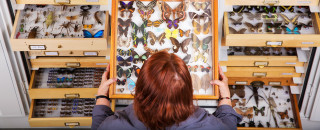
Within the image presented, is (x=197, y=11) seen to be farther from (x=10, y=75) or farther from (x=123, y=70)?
(x=10, y=75)

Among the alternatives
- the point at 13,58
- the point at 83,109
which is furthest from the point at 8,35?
the point at 83,109

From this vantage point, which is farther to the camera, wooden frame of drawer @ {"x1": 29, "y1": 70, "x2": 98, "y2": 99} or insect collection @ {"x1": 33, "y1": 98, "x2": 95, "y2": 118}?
insect collection @ {"x1": 33, "y1": 98, "x2": 95, "y2": 118}

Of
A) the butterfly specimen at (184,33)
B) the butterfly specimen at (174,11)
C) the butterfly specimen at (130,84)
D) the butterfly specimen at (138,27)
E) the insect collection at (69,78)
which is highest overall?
the butterfly specimen at (174,11)

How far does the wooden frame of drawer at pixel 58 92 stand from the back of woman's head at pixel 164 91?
1.28 m

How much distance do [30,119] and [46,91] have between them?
26 cm

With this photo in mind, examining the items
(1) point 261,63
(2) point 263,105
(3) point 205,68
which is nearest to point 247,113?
(2) point 263,105

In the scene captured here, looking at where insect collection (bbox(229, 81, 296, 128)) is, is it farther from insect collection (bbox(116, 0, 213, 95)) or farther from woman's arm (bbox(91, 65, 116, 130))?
woman's arm (bbox(91, 65, 116, 130))

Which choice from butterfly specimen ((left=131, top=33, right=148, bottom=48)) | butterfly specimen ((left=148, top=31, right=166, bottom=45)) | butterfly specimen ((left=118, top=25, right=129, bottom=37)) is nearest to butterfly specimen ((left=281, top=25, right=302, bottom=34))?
butterfly specimen ((left=148, top=31, right=166, bottom=45))

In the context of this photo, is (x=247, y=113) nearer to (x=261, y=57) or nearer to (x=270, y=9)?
(x=261, y=57)

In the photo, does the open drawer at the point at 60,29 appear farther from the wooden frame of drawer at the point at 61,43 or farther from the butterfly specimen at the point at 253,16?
the butterfly specimen at the point at 253,16

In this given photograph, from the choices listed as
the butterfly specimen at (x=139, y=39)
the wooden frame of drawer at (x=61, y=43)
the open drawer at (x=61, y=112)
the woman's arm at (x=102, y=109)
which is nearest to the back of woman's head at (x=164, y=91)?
the woman's arm at (x=102, y=109)

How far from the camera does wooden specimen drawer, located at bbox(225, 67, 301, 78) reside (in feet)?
8.05

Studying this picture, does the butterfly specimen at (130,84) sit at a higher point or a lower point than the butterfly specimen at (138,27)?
lower

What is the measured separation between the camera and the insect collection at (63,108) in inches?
100
